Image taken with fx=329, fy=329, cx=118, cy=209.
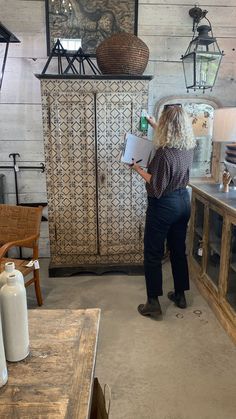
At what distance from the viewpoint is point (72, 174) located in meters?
2.94

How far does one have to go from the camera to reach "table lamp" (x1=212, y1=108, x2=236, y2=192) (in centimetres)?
251

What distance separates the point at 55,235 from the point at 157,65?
6.32 ft

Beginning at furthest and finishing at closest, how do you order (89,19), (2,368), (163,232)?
(89,19) → (163,232) → (2,368)

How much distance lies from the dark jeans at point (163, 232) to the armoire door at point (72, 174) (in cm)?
83

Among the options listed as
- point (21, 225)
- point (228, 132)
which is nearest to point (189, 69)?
point (228, 132)

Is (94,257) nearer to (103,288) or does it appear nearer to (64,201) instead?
(103,288)

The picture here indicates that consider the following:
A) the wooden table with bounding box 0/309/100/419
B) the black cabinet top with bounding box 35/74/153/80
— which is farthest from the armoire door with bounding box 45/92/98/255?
the wooden table with bounding box 0/309/100/419

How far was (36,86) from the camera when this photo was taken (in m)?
3.20

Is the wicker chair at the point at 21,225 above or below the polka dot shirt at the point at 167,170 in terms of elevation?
below

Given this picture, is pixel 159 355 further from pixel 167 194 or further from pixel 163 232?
pixel 167 194

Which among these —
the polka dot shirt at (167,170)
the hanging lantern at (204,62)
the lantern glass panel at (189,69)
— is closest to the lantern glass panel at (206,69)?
the hanging lantern at (204,62)

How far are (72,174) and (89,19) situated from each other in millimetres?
1480

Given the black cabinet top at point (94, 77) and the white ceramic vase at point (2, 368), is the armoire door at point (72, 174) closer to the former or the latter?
the black cabinet top at point (94, 77)

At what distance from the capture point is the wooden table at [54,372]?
0.81 m
